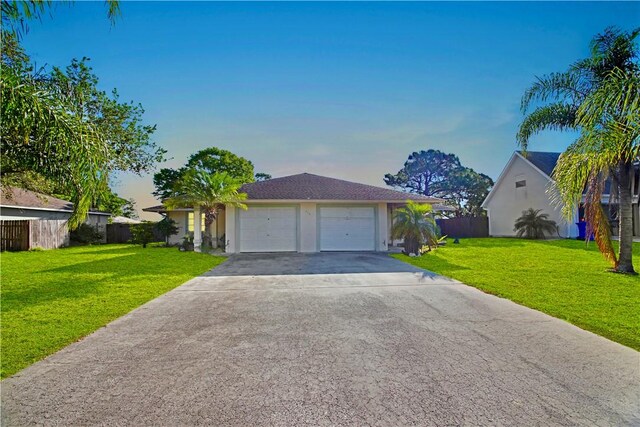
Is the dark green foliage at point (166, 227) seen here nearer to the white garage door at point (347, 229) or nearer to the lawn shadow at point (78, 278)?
the lawn shadow at point (78, 278)

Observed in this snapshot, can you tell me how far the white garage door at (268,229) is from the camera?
16109mm

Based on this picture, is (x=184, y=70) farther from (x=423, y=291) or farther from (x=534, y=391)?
(x=534, y=391)

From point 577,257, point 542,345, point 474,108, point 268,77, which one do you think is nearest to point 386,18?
point 268,77

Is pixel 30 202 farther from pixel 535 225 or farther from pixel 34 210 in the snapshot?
pixel 535 225

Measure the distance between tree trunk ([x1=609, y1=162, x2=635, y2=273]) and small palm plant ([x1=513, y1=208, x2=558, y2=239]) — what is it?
12875 mm

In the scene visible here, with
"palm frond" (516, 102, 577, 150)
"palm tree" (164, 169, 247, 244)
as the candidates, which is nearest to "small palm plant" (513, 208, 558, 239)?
"palm frond" (516, 102, 577, 150)

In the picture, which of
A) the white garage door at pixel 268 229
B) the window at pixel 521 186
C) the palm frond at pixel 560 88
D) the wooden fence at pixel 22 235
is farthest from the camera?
the window at pixel 521 186

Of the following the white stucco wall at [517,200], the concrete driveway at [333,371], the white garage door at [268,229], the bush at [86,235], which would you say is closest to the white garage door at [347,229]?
the white garage door at [268,229]

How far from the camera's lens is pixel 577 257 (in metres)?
12.6

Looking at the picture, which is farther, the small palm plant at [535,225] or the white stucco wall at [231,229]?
the small palm plant at [535,225]

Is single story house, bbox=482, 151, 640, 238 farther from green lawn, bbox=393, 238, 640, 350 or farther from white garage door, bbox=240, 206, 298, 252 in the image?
white garage door, bbox=240, 206, 298, 252

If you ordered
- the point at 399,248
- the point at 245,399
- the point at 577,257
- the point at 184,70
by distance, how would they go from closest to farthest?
1. the point at 245,399
2. the point at 184,70
3. the point at 577,257
4. the point at 399,248

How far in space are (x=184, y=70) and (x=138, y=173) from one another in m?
5.76

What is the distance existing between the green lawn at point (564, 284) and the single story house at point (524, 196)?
826 centimetres
